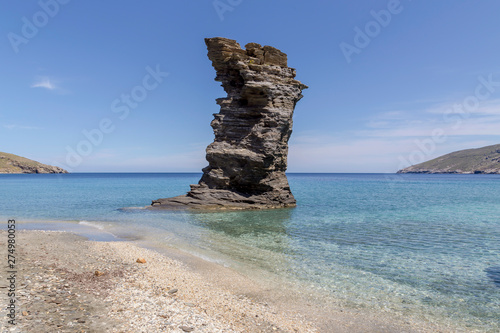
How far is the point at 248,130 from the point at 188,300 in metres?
30.1

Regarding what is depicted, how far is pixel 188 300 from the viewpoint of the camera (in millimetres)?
9336

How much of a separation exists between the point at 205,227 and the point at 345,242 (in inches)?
453

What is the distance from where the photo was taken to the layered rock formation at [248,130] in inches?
1443

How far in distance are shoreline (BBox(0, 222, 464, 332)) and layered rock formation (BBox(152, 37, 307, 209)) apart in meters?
23.4

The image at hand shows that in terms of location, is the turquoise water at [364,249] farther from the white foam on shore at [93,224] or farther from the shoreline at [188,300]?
the shoreline at [188,300]

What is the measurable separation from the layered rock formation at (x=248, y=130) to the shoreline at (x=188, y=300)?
2342 centimetres

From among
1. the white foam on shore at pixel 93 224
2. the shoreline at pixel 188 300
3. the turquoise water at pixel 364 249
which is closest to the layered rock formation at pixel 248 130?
the turquoise water at pixel 364 249

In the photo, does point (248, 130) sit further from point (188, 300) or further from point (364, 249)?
point (188, 300)

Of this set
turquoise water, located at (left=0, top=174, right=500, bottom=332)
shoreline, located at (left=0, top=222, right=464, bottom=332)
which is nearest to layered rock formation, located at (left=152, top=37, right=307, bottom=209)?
turquoise water, located at (left=0, top=174, right=500, bottom=332)

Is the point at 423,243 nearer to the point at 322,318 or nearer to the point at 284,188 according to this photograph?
the point at 322,318

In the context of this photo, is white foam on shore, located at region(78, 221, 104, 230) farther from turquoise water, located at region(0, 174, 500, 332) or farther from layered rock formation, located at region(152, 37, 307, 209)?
layered rock formation, located at region(152, 37, 307, 209)

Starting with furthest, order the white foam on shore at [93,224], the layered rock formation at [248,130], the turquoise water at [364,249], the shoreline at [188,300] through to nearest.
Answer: the layered rock formation at [248,130] → the white foam on shore at [93,224] → the turquoise water at [364,249] → the shoreline at [188,300]

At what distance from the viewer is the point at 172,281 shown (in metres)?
11.1

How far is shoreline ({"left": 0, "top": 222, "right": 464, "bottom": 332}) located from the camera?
775 cm
